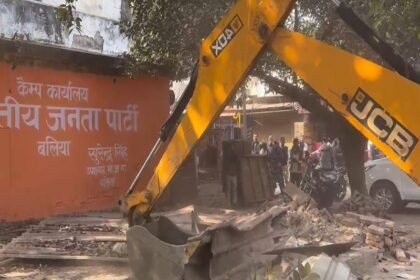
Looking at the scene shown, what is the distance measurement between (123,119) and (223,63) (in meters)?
8.20

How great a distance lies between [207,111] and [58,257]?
11.3ft

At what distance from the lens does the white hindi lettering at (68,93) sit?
1170cm

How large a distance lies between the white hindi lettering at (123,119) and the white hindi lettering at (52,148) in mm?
1344

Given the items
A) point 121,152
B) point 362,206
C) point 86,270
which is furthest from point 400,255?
point 121,152

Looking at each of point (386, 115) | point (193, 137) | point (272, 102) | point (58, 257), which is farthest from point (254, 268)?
point (272, 102)

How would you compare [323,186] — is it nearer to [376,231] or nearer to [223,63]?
[376,231]

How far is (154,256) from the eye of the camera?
229 inches

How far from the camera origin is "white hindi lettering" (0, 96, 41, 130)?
10.8 metres

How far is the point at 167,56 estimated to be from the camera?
12.1 metres

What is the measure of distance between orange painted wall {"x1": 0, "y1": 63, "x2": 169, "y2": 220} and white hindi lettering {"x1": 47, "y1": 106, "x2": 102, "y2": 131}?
20mm

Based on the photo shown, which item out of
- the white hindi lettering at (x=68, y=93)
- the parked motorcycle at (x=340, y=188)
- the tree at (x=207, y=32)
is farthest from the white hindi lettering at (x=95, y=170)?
the parked motorcycle at (x=340, y=188)

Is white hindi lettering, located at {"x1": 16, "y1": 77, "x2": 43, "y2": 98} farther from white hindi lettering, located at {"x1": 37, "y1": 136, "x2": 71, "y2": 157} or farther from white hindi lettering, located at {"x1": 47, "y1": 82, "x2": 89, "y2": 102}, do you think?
white hindi lettering, located at {"x1": 37, "y1": 136, "x2": 71, "y2": 157}

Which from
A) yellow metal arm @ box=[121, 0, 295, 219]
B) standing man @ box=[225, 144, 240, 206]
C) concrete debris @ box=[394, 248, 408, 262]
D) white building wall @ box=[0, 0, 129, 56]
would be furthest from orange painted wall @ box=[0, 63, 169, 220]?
concrete debris @ box=[394, 248, 408, 262]

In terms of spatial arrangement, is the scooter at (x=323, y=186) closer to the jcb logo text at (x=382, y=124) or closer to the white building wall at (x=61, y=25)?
the white building wall at (x=61, y=25)
